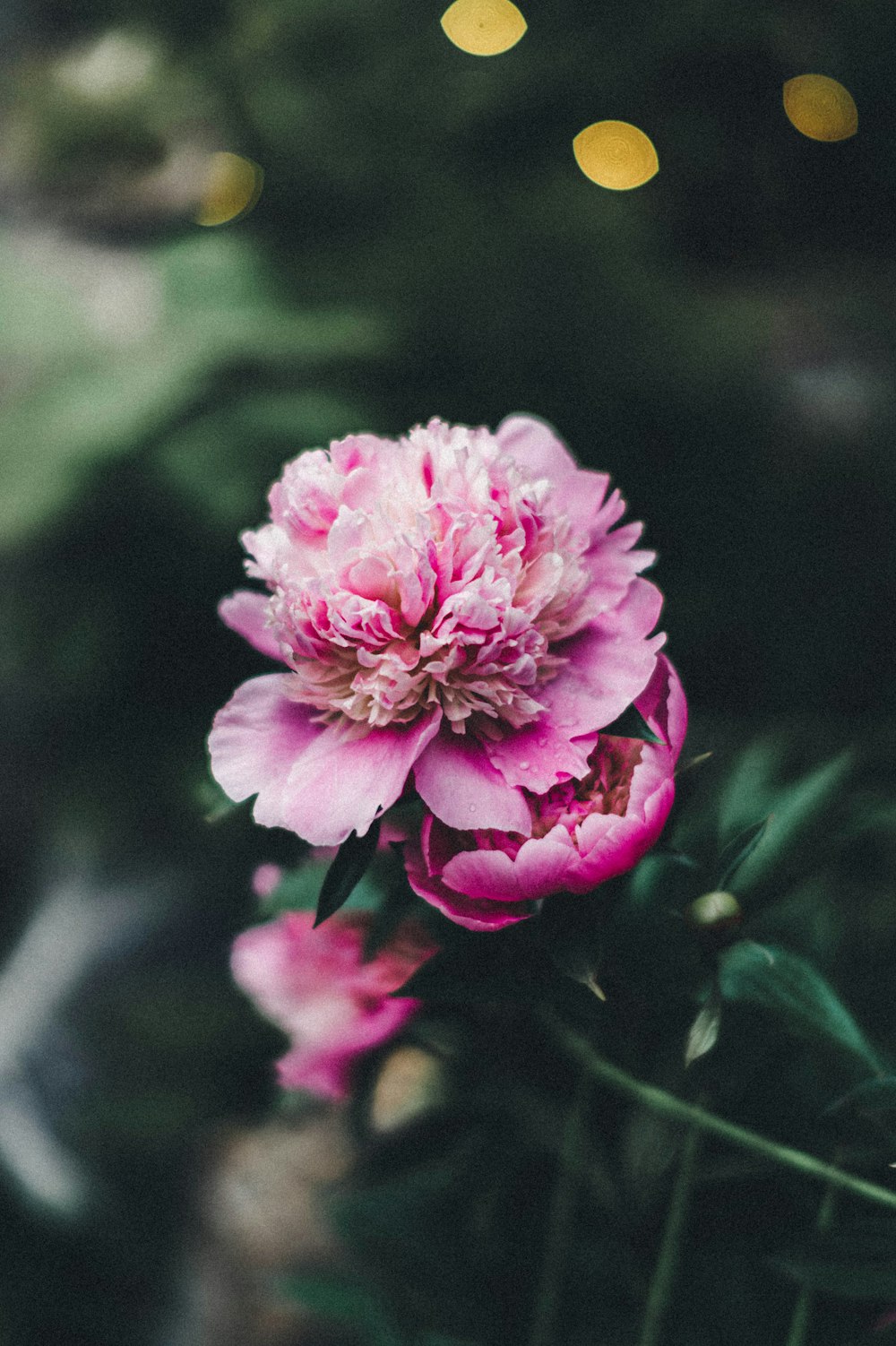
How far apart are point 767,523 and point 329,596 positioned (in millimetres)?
791

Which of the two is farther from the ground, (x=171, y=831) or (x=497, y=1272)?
(x=497, y=1272)

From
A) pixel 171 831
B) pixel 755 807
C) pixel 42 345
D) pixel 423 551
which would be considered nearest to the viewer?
pixel 423 551

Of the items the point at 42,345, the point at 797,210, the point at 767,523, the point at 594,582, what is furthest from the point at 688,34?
the point at 594,582

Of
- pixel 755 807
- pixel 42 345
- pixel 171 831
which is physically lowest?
pixel 171 831

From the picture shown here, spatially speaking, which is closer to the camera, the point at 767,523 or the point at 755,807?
the point at 755,807

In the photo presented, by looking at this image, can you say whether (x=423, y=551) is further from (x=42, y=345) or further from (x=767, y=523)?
(x=42, y=345)

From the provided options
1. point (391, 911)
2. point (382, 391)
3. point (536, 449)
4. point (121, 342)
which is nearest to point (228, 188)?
point (121, 342)

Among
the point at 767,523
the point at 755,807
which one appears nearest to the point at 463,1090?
Answer: the point at 755,807

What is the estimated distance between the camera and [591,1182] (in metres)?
0.43

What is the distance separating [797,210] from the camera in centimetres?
118

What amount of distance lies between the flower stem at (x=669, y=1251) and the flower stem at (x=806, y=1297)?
48 millimetres

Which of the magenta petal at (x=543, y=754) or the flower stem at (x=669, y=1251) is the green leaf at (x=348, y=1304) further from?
the magenta petal at (x=543, y=754)

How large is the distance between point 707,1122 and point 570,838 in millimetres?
137

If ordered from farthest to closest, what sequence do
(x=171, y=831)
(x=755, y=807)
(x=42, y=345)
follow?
1. (x=42, y=345)
2. (x=171, y=831)
3. (x=755, y=807)
